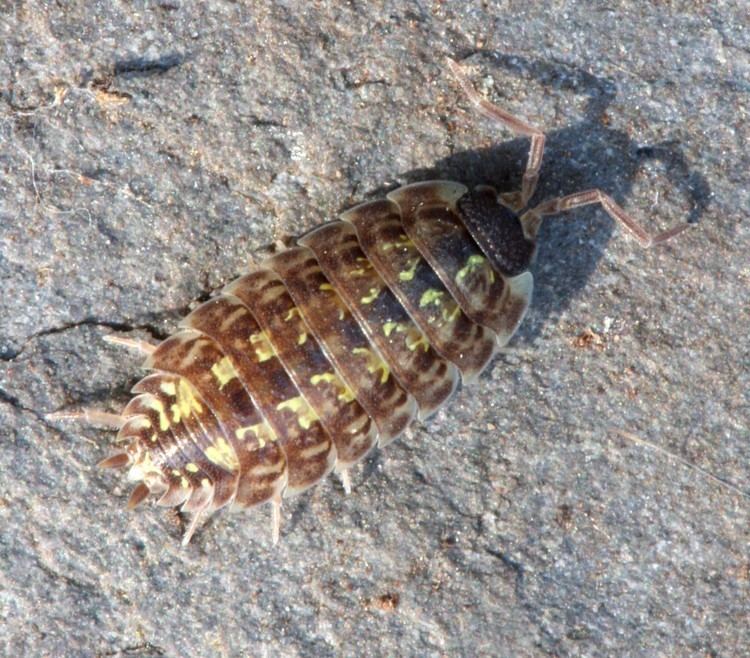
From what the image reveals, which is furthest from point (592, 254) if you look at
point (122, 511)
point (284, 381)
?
point (122, 511)

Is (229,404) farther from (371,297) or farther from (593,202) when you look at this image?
(593,202)

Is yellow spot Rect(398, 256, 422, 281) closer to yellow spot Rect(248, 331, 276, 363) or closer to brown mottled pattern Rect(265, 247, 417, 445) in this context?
brown mottled pattern Rect(265, 247, 417, 445)

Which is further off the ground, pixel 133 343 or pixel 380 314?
pixel 380 314

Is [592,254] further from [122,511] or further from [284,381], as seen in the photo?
[122,511]

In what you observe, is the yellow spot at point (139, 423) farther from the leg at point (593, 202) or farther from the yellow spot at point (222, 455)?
the leg at point (593, 202)

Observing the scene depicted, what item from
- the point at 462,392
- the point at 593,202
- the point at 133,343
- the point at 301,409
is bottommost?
the point at 462,392

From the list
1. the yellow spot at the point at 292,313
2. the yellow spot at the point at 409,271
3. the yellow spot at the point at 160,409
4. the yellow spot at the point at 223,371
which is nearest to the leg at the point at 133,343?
the yellow spot at the point at 160,409

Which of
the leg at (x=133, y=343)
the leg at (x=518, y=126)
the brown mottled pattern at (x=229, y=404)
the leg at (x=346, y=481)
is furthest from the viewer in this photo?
the leg at (x=346, y=481)

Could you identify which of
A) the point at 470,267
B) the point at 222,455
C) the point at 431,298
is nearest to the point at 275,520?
the point at 222,455

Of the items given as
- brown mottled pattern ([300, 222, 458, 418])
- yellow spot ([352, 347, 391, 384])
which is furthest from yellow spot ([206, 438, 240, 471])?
brown mottled pattern ([300, 222, 458, 418])
